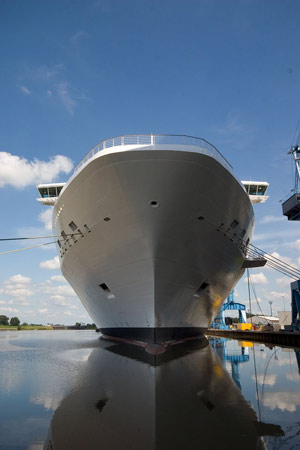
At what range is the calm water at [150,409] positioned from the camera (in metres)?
3.71

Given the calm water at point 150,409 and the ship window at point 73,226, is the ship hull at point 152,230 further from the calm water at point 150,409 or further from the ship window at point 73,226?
the calm water at point 150,409

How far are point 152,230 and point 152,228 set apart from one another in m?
0.07

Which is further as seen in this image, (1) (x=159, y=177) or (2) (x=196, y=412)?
(1) (x=159, y=177)

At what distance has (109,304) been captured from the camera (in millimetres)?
13805

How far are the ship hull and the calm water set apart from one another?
11.9ft

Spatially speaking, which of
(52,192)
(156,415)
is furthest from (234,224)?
(52,192)

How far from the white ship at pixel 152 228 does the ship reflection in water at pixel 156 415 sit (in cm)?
405

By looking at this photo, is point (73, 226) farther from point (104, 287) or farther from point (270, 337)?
point (270, 337)

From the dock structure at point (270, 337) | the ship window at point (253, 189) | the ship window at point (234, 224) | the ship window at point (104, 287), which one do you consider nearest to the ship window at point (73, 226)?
the ship window at point (104, 287)

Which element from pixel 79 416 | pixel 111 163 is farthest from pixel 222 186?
pixel 79 416

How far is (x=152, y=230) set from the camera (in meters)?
11.1

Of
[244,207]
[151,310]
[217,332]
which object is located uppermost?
[244,207]

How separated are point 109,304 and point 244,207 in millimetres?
7269

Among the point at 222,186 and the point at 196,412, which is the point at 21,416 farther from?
the point at 222,186
